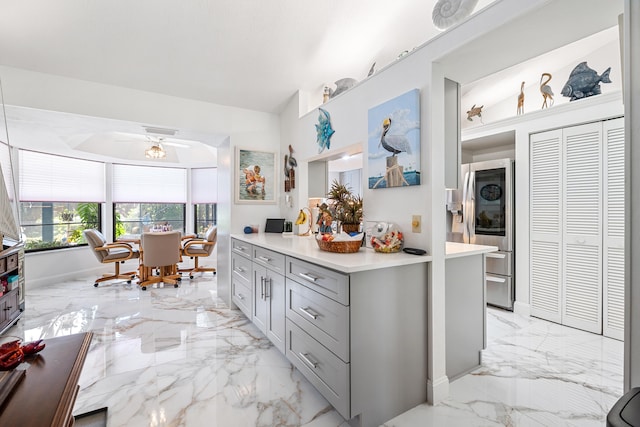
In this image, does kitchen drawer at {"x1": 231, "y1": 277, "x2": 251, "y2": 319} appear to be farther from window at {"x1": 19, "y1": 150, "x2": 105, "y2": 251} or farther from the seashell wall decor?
window at {"x1": 19, "y1": 150, "x2": 105, "y2": 251}

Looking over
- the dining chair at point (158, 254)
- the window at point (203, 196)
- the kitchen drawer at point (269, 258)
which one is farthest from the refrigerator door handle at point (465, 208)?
the window at point (203, 196)

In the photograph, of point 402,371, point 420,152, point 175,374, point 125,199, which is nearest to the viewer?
point 402,371

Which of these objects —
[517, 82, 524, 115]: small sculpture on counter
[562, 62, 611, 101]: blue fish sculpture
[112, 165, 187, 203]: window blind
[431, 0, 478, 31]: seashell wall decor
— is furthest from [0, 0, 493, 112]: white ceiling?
[112, 165, 187, 203]: window blind

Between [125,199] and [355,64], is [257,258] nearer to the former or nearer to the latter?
[355,64]

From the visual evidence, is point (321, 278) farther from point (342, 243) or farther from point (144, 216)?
point (144, 216)

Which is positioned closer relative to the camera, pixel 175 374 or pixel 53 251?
pixel 175 374

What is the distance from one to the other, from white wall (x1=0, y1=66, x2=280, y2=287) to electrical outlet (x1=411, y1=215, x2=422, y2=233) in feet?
7.47

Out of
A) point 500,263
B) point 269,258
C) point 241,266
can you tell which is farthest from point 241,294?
point 500,263

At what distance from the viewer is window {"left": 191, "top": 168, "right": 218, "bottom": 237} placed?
6305 mm

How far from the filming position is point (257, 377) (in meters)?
2.10

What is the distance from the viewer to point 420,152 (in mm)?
1891

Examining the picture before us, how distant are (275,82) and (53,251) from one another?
467 centimetres

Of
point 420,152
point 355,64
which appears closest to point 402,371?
point 420,152

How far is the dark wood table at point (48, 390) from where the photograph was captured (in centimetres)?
92
